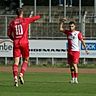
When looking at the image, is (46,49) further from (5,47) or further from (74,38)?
(74,38)

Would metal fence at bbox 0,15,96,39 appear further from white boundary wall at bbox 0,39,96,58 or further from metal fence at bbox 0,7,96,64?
white boundary wall at bbox 0,39,96,58

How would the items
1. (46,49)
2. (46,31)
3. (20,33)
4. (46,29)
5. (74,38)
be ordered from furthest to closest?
(46,29)
(46,31)
(46,49)
(74,38)
(20,33)

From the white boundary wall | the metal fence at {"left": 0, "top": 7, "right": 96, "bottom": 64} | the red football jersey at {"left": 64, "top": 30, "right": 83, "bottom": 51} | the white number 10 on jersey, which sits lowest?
the white boundary wall

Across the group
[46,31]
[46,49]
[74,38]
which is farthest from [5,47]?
[74,38]

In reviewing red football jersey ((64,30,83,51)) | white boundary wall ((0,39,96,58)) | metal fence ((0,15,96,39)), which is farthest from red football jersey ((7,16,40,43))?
metal fence ((0,15,96,39))

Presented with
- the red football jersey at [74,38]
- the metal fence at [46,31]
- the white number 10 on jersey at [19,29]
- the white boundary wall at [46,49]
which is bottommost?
the white boundary wall at [46,49]

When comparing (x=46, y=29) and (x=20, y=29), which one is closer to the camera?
(x=20, y=29)

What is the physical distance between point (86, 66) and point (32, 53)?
3.27 metres

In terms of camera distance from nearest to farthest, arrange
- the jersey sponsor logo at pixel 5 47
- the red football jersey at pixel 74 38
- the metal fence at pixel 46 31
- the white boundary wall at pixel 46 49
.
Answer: the red football jersey at pixel 74 38
the white boundary wall at pixel 46 49
the jersey sponsor logo at pixel 5 47
the metal fence at pixel 46 31

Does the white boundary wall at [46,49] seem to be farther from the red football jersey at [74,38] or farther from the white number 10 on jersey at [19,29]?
the white number 10 on jersey at [19,29]

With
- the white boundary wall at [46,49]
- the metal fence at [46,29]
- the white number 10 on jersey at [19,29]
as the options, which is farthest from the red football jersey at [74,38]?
the metal fence at [46,29]

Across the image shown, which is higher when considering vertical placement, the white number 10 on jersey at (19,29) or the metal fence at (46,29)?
the white number 10 on jersey at (19,29)

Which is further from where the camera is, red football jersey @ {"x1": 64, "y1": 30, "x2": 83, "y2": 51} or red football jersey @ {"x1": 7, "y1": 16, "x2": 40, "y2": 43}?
red football jersey @ {"x1": 64, "y1": 30, "x2": 83, "y2": 51}

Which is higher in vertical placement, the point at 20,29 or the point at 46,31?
the point at 20,29
